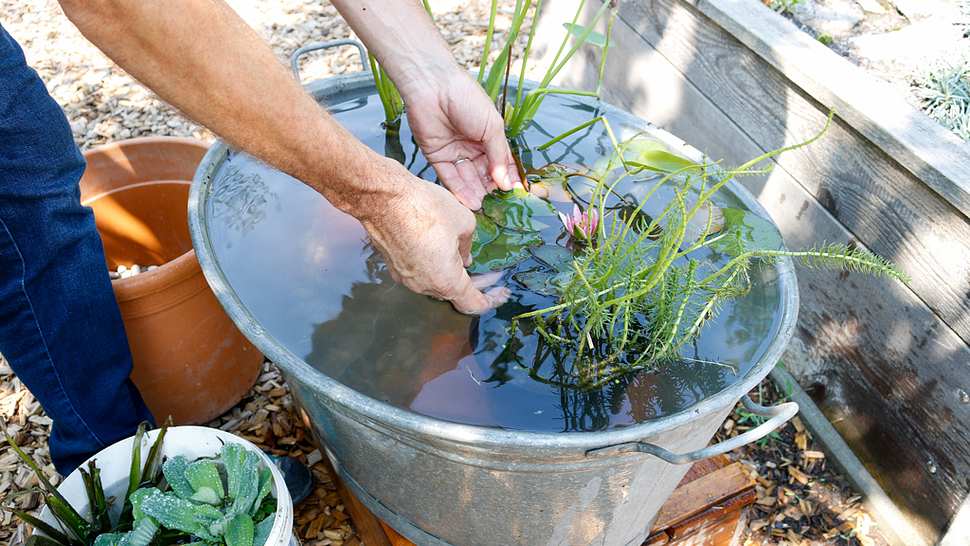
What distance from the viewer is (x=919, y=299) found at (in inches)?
61.3

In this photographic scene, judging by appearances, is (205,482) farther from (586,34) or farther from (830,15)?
(830,15)

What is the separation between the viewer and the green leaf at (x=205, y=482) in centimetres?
123

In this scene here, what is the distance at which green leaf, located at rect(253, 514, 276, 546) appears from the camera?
121 centimetres

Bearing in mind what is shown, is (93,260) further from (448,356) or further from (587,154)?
(587,154)

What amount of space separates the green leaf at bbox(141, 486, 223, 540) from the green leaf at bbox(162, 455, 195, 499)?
0.10 ft

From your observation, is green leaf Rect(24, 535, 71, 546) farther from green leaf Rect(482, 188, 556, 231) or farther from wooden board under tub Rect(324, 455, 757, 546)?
green leaf Rect(482, 188, 556, 231)

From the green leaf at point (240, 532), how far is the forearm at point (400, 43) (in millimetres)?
877

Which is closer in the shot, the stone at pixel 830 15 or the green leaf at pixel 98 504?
the green leaf at pixel 98 504

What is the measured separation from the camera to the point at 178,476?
1.27m

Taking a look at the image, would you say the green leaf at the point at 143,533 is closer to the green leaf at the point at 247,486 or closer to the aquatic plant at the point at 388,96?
the green leaf at the point at 247,486

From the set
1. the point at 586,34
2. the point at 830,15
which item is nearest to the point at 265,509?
the point at 586,34

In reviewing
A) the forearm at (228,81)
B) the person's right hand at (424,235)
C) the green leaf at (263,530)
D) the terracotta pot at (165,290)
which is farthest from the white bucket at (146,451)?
the forearm at (228,81)

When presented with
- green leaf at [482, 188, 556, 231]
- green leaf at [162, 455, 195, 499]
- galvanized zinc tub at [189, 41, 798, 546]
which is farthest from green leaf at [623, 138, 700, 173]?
green leaf at [162, 455, 195, 499]

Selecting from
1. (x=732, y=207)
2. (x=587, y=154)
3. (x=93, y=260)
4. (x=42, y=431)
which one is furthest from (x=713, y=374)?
(x=42, y=431)
